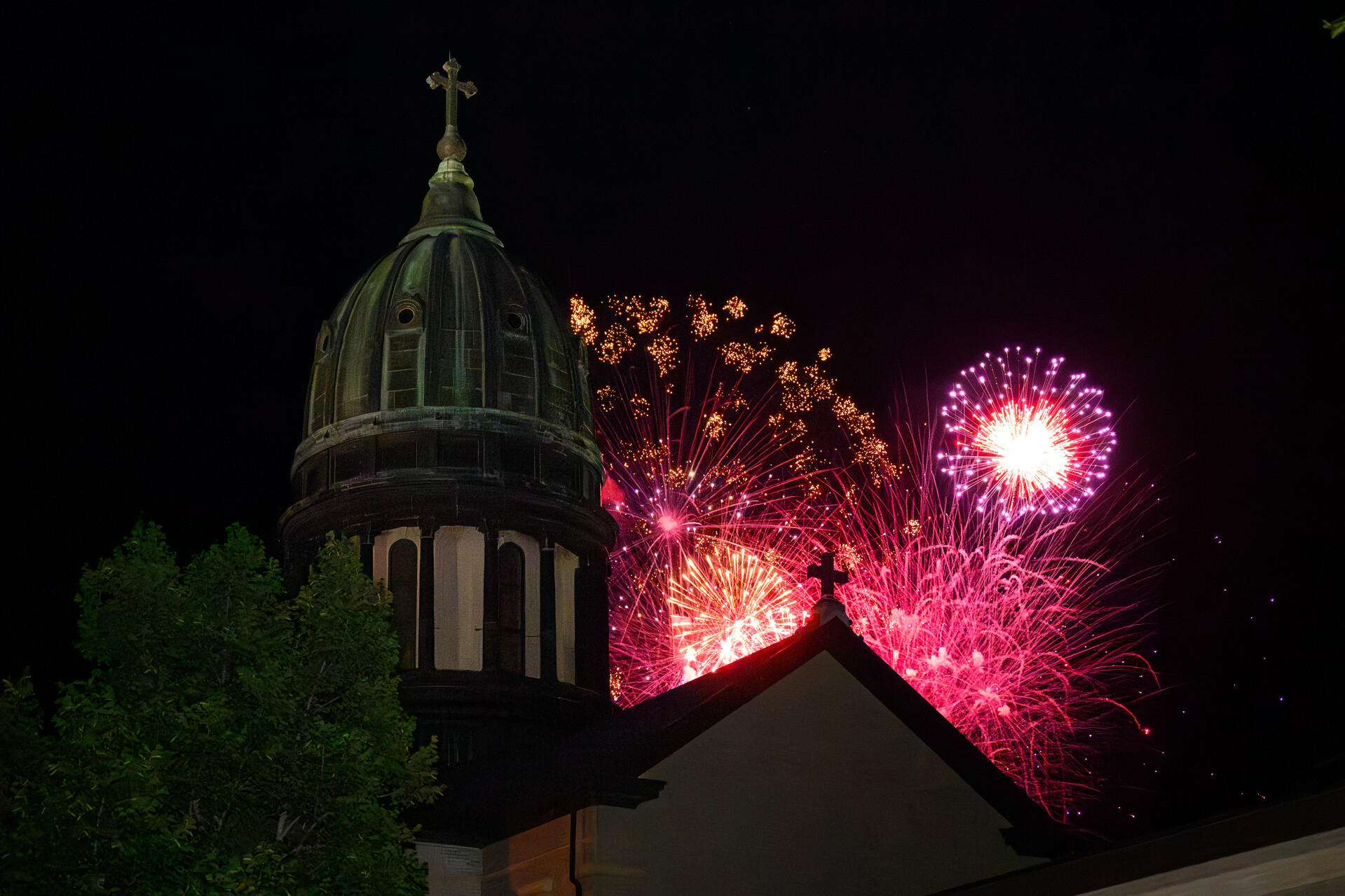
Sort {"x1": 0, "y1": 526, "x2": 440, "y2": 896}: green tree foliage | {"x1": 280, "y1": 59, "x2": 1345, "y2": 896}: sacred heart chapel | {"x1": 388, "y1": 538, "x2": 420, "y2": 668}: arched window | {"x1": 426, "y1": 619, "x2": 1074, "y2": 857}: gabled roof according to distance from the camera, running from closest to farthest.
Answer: {"x1": 0, "y1": 526, "x2": 440, "y2": 896}: green tree foliage
{"x1": 426, "y1": 619, "x2": 1074, "y2": 857}: gabled roof
{"x1": 280, "y1": 59, "x2": 1345, "y2": 896}: sacred heart chapel
{"x1": 388, "y1": 538, "x2": 420, "y2": 668}: arched window

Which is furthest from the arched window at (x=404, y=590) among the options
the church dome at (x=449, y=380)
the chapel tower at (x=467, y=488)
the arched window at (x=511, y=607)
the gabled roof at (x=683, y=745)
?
the gabled roof at (x=683, y=745)

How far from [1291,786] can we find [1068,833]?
14.3 m

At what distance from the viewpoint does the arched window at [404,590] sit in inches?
1385

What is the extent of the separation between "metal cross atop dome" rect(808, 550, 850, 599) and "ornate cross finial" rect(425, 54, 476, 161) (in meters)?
18.8

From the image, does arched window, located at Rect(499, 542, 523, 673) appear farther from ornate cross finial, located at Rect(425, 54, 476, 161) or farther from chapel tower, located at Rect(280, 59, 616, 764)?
ornate cross finial, located at Rect(425, 54, 476, 161)

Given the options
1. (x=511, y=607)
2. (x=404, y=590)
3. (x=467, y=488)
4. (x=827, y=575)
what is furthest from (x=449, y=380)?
(x=827, y=575)

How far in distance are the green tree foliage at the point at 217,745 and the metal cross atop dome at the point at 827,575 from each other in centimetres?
934

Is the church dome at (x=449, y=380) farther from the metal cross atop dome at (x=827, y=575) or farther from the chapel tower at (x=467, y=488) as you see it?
the metal cross atop dome at (x=827, y=575)

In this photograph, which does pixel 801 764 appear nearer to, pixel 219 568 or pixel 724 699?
pixel 724 699

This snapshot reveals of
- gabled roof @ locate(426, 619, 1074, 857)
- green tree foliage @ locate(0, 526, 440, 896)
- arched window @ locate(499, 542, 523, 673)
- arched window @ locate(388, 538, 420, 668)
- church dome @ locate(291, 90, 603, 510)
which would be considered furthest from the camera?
church dome @ locate(291, 90, 603, 510)

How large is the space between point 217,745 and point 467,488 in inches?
660

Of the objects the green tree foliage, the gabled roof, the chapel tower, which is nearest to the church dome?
the chapel tower

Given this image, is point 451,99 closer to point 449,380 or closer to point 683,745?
point 449,380

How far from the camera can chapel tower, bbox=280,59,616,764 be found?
1389 inches
